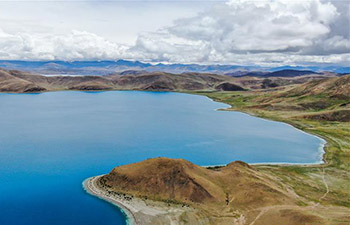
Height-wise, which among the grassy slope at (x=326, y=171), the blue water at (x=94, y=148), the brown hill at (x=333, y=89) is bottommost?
the blue water at (x=94, y=148)

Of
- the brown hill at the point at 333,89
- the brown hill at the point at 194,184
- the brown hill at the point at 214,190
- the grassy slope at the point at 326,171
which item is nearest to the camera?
the brown hill at the point at 214,190

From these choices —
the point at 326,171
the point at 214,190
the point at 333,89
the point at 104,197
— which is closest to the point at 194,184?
the point at 214,190

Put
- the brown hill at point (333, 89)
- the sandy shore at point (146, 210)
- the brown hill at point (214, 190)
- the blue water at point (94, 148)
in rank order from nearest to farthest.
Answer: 1. the sandy shore at point (146, 210)
2. the brown hill at point (214, 190)
3. the blue water at point (94, 148)
4. the brown hill at point (333, 89)

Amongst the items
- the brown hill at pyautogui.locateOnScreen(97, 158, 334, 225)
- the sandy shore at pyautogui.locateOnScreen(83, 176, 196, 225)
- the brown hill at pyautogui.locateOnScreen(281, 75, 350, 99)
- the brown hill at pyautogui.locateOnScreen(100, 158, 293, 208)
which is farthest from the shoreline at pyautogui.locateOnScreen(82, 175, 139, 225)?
the brown hill at pyautogui.locateOnScreen(281, 75, 350, 99)

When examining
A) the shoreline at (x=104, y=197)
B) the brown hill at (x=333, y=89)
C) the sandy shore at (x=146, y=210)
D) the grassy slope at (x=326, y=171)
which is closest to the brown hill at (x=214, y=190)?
the sandy shore at (x=146, y=210)

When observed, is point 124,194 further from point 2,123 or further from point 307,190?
point 2,123

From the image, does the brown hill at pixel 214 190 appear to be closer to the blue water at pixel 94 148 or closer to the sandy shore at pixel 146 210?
the sandy shore at pixel 146 210

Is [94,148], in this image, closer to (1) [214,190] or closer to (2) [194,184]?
(2) [194,184]
